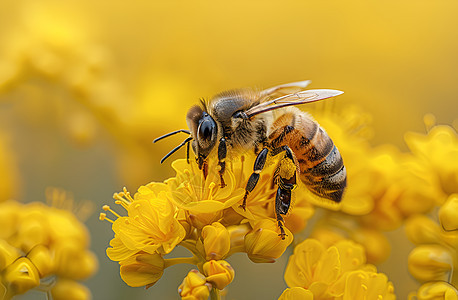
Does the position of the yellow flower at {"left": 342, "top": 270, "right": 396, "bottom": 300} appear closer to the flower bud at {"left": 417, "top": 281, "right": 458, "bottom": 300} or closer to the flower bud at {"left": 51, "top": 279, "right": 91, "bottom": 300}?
the flower bud at {"left": 417, "top": 281, "right": 458, "bottom": 300}

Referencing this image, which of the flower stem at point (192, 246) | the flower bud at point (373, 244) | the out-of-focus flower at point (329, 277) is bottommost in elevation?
the flower bud at point (373, 244)

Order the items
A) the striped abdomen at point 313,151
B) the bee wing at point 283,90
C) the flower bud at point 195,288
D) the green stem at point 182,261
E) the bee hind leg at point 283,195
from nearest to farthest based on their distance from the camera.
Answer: the flower bud at point 195,288 → the green stem at point 182,261 → the bee hind leg at point 283,195 → the striped abdomen at point 313,151 → the bee wing at point 283,90

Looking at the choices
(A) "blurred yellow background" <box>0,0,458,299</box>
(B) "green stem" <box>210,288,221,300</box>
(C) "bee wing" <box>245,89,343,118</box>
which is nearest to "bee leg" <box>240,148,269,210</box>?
(C) "bee wing" <box>245,89,343,118</box>

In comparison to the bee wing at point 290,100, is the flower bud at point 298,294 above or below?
below

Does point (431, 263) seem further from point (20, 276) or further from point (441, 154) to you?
point (20, 276)

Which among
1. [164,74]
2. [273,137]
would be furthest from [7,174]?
[164,74]

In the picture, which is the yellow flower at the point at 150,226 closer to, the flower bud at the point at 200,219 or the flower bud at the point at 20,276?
the flower bud at the point at 200,219

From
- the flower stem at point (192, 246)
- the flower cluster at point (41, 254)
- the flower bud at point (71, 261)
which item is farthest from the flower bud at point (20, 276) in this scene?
the flower stem at point (192, 246)
